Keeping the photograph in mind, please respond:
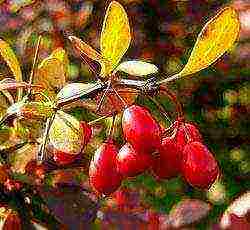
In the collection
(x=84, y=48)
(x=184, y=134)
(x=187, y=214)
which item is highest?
(x=84, y=48)

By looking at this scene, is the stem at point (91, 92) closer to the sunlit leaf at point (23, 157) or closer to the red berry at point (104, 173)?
the red berry at point (104, 173)

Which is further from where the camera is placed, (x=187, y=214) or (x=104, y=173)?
(x=187, y=214)

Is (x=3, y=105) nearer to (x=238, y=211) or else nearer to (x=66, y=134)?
(x=66, y=134)

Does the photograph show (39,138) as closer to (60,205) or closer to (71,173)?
(60,205)

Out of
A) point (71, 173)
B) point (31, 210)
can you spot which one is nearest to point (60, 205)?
point (31, 210)

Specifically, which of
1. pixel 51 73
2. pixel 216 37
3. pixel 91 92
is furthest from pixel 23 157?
pixel 216 37

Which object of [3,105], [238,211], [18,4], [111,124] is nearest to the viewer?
[111,124]
